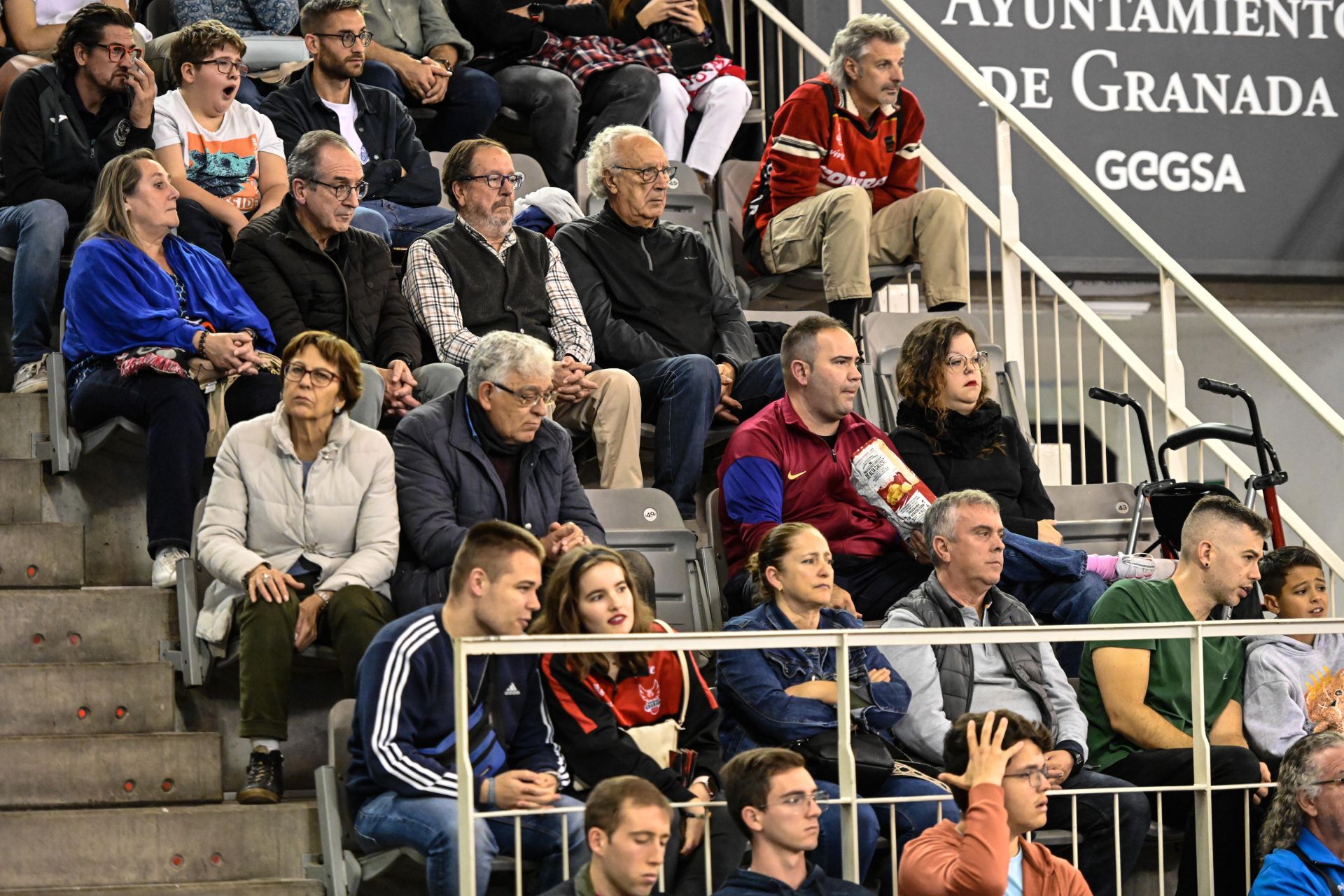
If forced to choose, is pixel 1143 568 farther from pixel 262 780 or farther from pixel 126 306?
pixel 126 306

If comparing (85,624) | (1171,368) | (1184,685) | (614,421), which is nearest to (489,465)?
(614,421)

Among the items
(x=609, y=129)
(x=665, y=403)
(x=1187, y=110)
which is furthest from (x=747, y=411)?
(x=1187, y=110)

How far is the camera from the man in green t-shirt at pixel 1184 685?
428cm

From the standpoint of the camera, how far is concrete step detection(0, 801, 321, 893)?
4.10 m

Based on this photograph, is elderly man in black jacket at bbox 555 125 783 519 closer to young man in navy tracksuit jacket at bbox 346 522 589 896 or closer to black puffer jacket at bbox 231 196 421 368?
black puffer jacket at bbox 231 196 421 368

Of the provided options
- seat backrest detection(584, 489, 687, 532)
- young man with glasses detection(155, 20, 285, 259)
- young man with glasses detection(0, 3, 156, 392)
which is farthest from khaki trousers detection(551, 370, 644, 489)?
young man with glasses detection(0, 3, 156, 392)

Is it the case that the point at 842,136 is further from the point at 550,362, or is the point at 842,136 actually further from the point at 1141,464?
the point at 1141,464

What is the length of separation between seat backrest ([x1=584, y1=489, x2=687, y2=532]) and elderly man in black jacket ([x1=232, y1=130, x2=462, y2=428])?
527mm

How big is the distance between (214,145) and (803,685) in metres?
2.74

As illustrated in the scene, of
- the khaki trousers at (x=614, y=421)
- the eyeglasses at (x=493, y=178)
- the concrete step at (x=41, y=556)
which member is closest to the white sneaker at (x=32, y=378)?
the concrete step at (x=41, y=556)

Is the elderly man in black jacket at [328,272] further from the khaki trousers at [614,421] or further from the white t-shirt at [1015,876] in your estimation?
the white t-shirt at [1015,876]

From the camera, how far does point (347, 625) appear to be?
14.1ft

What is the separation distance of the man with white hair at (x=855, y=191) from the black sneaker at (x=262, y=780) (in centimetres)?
265

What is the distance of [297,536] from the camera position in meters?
4.52
